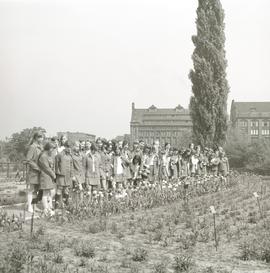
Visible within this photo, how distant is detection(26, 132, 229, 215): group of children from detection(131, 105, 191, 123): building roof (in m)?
99.0

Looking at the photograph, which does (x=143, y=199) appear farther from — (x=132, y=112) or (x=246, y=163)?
(x=132, y=112)

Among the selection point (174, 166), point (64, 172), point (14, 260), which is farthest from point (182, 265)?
point (174, 166)

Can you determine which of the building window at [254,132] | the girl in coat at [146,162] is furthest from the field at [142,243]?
the building window at [254,132]

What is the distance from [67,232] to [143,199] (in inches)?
172

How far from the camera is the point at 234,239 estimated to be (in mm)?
9141

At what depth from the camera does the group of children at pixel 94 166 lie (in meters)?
10.8

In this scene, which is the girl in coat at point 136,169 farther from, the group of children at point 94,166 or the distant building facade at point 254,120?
the distant building facade at point 254,120

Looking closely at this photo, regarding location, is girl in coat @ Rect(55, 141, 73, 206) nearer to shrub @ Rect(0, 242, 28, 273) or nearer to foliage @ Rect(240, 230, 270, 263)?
shrub @ Rect(0, 242, 28, 273)

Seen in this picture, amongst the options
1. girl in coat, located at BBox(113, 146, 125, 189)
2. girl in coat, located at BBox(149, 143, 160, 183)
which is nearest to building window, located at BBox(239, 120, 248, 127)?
girl in coat, located at BBox(149, 143, 160, 183)

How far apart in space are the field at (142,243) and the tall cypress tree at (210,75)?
18.4 m

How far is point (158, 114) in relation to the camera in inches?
4680

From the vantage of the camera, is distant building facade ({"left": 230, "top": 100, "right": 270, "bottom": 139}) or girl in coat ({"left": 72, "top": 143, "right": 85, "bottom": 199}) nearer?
girl in coat ({"left": 72, "top": 143, "right": 85, "bottom": 199})

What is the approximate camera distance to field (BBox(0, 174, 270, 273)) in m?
6.70

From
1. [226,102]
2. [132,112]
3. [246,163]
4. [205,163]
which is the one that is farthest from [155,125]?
[205,163]
